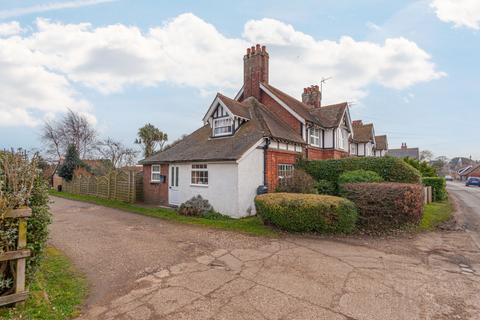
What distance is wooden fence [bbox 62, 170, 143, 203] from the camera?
18.6 m

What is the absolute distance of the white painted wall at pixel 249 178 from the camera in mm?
12695

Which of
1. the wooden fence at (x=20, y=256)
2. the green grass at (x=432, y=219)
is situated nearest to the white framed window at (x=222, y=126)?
the green grass at (x=432, y=219)

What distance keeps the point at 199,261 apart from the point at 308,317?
3293 millimetres

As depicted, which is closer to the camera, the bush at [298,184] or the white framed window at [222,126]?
the bush at [298,184]

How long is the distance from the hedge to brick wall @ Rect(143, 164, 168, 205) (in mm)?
8497

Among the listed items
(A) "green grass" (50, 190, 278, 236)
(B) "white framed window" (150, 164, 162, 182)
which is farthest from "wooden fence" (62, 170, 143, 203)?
(A) "green grass" (50, 190, 278, 236)

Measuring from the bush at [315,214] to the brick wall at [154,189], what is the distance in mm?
9124

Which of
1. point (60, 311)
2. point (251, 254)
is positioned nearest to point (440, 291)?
point (251, 254)

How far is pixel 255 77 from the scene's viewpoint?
775 inches

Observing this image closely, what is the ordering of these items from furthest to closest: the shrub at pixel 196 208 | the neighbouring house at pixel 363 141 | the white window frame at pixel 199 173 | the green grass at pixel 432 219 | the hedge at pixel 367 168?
the neighbouring house at pixel 363 141 < the white window frame at pixel 199 173 < the shrub at pixel 196 208 < the hedge at pixel 367 168 < the green grass at pixel 432 219

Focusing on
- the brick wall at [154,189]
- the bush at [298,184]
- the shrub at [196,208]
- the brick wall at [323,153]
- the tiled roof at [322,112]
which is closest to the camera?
the bush at [298,184]

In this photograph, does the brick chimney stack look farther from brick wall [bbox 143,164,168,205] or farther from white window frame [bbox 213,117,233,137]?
brick wall [bbox 143,164,168,205]

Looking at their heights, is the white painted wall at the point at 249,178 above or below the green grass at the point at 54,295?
above

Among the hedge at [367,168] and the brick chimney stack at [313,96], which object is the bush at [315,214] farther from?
the brick chimney stack at [313,96]
